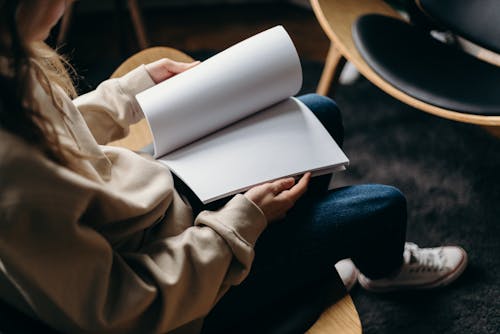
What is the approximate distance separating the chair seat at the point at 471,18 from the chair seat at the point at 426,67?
2.6 inches

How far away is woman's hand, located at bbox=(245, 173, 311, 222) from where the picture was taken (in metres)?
0.72

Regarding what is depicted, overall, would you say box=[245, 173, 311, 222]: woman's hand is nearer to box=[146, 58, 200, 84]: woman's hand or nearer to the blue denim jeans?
the blue denim jeans

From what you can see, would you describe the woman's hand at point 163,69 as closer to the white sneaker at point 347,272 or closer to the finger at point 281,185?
the finger at point 281,185

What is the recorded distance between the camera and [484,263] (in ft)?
4.05

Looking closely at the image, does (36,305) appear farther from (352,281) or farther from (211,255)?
(352,281)

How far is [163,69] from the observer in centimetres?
91

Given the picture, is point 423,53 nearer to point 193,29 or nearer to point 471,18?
point 471,18

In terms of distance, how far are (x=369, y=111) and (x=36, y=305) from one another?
50.6 inches

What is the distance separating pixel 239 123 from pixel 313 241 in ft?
0.80

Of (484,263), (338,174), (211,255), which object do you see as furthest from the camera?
(338,174)

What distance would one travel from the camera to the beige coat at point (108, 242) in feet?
1.68

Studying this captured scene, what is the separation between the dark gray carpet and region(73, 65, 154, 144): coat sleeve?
2.24ft

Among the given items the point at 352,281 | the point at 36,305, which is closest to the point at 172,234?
the point at 36,305

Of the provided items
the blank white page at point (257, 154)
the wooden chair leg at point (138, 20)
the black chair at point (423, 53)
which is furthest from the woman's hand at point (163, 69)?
the wooden chair leg at point (138, 20)
